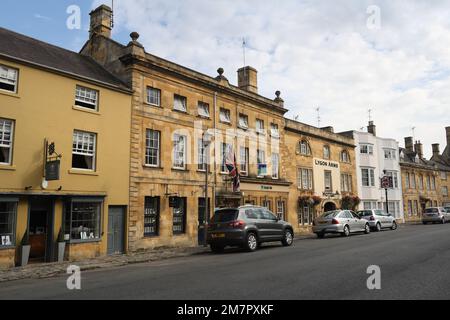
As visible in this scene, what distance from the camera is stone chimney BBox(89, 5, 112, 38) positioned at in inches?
868

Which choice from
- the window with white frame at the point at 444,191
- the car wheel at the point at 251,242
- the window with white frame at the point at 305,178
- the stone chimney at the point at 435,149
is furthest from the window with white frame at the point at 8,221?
the stone chimney at the point at 435,149

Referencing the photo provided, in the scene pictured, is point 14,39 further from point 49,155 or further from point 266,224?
point 266,224

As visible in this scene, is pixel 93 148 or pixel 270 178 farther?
pixel 270 178

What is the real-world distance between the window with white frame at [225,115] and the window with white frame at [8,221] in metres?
13.1

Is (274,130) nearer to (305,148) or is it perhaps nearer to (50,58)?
(305,148)

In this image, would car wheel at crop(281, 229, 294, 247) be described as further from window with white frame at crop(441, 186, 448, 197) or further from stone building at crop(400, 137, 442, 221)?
window with white frame at crop(441, 186, 448, 197)

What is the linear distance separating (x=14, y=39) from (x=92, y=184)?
722cm

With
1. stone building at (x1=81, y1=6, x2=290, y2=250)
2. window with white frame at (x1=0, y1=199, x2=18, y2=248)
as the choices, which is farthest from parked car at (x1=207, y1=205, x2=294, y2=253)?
window with white frame at (x1=0, y1=199, x2=18, y2=248)

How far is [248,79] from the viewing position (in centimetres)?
2856

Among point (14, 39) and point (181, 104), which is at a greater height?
point (14, 39)

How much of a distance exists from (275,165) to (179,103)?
33.5 feet

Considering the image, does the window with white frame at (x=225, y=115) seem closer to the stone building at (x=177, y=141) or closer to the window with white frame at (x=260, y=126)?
the stone building at (x=177, y=141)
